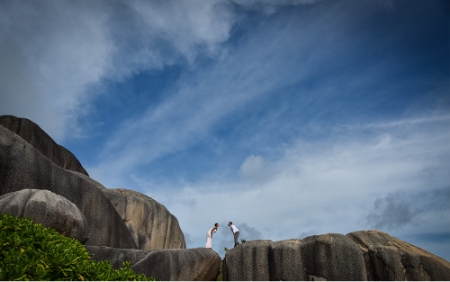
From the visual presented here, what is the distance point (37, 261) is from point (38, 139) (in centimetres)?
1575

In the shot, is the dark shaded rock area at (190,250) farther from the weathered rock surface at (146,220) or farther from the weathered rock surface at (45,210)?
the weathered rock surface at (146,220)

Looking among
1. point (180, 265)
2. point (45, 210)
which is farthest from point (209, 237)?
point (45, 210)

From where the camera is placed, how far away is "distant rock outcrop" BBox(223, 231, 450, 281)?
12578mm

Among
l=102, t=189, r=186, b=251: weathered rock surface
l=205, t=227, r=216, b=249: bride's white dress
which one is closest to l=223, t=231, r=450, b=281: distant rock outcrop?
l=205, t=227, r=216, b=249: bride's white dress

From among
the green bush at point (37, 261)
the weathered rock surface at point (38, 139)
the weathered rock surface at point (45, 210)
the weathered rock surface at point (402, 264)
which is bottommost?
the green bush at point (37, 261)

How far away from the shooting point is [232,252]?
14.1 meters

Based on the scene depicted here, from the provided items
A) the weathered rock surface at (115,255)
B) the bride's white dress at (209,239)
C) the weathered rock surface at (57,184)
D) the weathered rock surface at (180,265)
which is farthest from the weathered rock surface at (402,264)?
the weathered rock surface at (57,184)

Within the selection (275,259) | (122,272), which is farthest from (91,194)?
(122,272)

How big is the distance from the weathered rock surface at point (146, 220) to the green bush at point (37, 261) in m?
14.0

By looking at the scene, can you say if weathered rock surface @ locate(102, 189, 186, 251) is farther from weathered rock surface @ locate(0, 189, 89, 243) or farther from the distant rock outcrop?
the distant rock outcrop

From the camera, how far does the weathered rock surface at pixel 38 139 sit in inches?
746

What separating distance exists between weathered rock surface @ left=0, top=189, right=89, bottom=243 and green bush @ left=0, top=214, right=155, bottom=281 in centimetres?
474

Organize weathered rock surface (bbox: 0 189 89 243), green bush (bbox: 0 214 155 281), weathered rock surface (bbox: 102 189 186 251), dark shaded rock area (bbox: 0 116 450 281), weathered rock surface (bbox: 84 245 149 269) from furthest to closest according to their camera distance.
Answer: weathered rock surface (bbox: 102 189 186 251)
weathered rock surface (bbox: 84 245 149 269)
dark shaded rock area (bbox: 0 116 450 281)
weathered rock surface (bbox: 0 189 89 243)
green bush (bbox: 0 214 155 281)

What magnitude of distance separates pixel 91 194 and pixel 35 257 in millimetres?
11315
